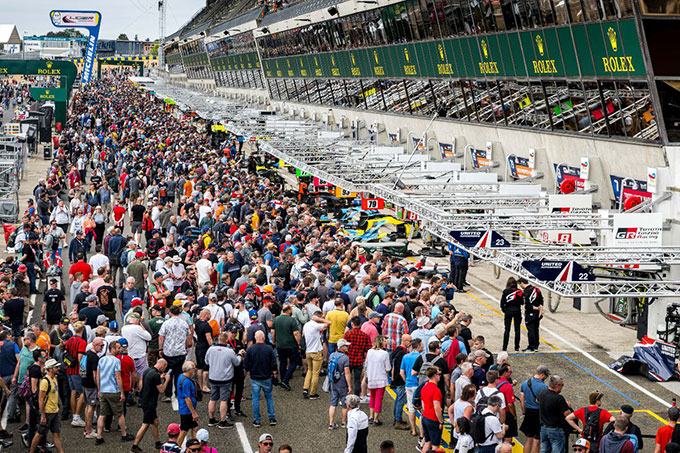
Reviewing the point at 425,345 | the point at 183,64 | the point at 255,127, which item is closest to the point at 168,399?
the point at 425,345

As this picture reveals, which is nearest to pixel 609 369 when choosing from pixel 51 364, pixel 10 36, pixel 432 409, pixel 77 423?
pixel 432 409

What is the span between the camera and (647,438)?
12.6m

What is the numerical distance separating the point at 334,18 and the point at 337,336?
29.4 m

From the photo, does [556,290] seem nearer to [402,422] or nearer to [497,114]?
[402,422]

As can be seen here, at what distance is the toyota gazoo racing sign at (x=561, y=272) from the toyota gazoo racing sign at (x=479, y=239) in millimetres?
1416

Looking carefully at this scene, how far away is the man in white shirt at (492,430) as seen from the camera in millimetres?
10258

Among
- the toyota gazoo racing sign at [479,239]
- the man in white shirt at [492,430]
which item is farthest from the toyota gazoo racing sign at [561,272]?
the man in white shirt at [492,430]

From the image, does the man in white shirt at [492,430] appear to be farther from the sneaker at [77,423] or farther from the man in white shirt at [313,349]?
the sneaker at [77,423]

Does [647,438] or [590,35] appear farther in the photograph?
[590,35]

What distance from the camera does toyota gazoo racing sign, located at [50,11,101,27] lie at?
9309cm

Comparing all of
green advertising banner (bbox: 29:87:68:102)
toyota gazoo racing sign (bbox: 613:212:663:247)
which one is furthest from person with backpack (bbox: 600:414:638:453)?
green advertising banner (bbox: 29:87:68:102)

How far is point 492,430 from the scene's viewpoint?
10.3 meters

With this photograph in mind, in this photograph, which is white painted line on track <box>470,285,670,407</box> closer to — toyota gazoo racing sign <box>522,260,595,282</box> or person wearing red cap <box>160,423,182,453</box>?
toyota gazoo racing sign <box>522,260,595,282</box>

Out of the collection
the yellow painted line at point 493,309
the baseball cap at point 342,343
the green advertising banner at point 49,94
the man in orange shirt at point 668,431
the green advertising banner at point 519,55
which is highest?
the green advertising banner at point 49,94
